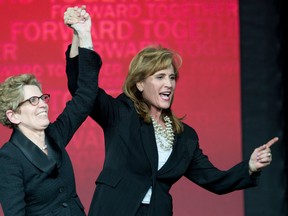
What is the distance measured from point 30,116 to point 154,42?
2.36 meters

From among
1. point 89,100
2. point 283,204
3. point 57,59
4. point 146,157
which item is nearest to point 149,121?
point 146,157

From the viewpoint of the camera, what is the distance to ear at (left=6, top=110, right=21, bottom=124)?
10.2 ft

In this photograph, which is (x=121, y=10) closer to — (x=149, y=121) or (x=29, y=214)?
(x=149, y=121)

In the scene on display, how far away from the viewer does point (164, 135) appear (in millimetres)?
3748

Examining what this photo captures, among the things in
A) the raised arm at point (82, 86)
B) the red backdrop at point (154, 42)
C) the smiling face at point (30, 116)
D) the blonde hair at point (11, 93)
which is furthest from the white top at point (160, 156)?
the red backdrop at point (154, 42)

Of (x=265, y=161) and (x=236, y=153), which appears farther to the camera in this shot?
(x=236, y=153)

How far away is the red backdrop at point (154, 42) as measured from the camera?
5367mm

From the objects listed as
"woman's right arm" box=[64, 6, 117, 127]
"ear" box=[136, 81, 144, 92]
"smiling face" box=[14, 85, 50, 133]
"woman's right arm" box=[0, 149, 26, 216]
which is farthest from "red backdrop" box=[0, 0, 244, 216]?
"woman's right arm" box=[0, 149, 26, 216]

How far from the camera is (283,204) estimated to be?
5672 mm

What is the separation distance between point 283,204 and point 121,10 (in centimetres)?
159

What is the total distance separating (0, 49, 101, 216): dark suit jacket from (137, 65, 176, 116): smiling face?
493 millimetres

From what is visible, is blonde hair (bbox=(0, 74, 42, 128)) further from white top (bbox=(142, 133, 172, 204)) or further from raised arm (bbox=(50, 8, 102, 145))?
white top (bbox=(142, 133, 172, 204))

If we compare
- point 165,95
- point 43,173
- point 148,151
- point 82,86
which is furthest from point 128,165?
point 43,173

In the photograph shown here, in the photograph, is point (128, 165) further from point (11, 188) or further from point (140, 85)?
point (11, 188)
